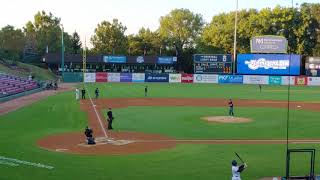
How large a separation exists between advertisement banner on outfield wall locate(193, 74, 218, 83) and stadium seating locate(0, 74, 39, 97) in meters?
32.2

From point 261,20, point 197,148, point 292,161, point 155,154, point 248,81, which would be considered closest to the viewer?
point 292,161

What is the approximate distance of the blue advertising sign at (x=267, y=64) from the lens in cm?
8431

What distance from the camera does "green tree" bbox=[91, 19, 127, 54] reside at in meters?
129

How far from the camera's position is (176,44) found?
135500mm

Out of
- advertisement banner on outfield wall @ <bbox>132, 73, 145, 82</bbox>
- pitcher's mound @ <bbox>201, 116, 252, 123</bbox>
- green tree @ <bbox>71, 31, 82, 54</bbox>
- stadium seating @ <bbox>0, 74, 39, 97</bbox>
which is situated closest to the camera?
pitcher's mound @ <bbox>201, 116, 252, 123</bbox>

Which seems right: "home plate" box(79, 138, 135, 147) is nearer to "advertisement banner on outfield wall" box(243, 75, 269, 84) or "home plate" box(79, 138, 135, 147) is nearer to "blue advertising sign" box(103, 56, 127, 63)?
"advertisement banner on outfield wall" box(243, 75, 269, 84)

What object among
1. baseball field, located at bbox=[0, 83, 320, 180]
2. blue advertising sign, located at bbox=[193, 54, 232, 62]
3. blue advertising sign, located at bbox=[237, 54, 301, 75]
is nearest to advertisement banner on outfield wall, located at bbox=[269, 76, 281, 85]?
blue advertising sign, located at bbox=[237, 54, 301, 75]

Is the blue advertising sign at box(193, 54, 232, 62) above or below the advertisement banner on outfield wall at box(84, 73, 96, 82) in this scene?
above

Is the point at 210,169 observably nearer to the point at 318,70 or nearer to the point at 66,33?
the point at 318,70

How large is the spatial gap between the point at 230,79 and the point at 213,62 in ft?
20.1

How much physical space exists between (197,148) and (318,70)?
71.5 meters

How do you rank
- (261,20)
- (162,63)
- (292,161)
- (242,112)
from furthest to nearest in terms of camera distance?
(261,20), (162,63), (242,112), (292,161)

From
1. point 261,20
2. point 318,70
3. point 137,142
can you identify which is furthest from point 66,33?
point 137,142

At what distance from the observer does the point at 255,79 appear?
89.6m
